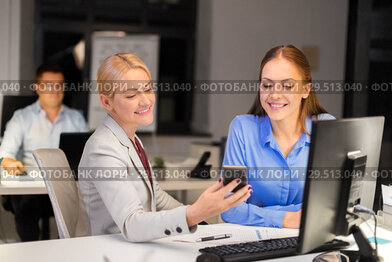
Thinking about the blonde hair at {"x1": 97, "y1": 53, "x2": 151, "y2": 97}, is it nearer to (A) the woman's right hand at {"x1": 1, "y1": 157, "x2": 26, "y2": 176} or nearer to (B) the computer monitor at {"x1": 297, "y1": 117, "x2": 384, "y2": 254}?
(B) the computer monitor at {"x1": 297, "y1": 117, "x2": 384, "y2": 254}

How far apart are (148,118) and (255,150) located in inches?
20.4

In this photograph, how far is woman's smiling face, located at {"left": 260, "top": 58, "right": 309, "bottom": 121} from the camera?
204cm

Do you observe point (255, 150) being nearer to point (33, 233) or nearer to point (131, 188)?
point (131, 188)

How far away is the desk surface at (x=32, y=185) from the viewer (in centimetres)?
272

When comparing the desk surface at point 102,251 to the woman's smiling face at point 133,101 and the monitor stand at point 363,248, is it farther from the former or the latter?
the woman's smiling face at point 133,101

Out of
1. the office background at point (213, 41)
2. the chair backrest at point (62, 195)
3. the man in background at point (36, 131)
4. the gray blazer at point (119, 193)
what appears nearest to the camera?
the gray blazer at point (119, 193)

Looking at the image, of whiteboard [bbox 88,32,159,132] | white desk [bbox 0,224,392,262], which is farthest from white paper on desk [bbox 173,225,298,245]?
whiteboard [bbox 88,32,159,132]

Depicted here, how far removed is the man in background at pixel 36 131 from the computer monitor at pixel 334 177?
2571 mm

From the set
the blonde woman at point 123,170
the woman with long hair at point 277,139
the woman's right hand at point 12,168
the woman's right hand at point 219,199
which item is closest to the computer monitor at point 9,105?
the woman's right hand at point 12,168

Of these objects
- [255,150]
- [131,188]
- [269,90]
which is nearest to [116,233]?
[131,188]

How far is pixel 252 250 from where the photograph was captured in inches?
60.1

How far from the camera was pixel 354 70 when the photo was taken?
6504 millimetres

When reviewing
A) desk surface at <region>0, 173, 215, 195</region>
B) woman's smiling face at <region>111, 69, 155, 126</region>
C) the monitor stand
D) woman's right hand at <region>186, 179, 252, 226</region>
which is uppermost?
woman's smiling face at <region>111, 69, 155, 126</region>

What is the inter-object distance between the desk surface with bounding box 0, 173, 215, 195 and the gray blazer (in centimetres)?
102
